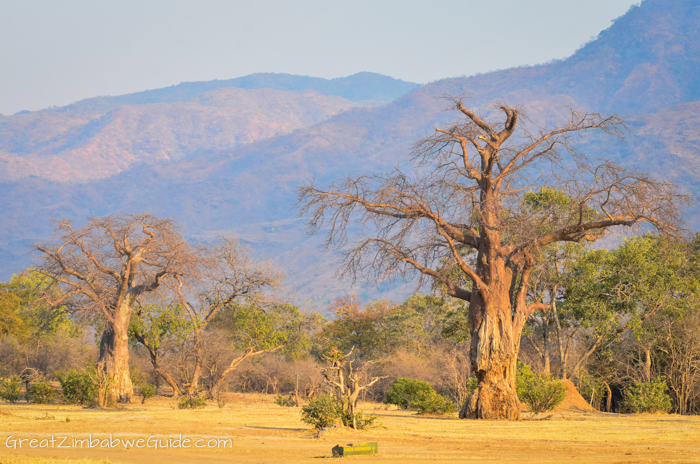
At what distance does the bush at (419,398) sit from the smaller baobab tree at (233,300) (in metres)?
7.78

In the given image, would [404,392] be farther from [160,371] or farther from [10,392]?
[10,392]

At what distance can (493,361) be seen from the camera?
56.2ft

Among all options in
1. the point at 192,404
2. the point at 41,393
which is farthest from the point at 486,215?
the point at 41,393

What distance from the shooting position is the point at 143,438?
12.2 meters

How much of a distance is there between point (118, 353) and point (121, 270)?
3430mm

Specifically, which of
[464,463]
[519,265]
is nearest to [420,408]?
[519,265]

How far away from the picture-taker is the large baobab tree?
26.0 m

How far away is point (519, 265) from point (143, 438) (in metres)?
11.3

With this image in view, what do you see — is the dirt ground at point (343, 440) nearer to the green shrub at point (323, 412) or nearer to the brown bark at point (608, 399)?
the green shrub at point (323, 412)

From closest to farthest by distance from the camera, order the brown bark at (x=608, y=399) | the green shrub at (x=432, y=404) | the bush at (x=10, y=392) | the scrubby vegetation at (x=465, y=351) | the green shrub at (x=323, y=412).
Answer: the green shrub at (x=323, y=412)
the green shrub at (x=432, y=404)
the scrubby vegetation at (x=465, y=351)
the bush at (x=10, y=392)
the brown bark at (x=608, y=399)

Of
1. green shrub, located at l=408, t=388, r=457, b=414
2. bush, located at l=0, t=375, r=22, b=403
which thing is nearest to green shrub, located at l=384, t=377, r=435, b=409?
green shrub, located at l=408, t=388, r=457, b=414

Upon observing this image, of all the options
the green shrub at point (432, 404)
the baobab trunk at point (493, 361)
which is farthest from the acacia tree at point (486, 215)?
the green shrub at point (432, 404)

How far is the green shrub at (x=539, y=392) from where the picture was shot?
19.3 m

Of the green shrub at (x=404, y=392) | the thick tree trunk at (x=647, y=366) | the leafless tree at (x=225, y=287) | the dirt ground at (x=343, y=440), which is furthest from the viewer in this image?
the leafless tree at (x=225, y=287)
